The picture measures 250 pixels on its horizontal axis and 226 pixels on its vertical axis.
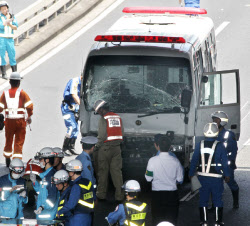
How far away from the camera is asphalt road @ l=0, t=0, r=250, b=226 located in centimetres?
1520

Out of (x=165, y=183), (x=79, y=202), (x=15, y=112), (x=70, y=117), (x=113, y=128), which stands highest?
(x=15, y=112)

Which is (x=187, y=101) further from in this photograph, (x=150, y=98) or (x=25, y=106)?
(x=25, y=106)

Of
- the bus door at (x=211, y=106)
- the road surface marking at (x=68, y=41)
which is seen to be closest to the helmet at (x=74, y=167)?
the bus door at (x=211, y=106)

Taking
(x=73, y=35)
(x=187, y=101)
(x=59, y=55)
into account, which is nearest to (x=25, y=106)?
(x=187, y=101)

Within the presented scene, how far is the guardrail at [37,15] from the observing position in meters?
25.6

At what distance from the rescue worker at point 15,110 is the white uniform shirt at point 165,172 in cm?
475

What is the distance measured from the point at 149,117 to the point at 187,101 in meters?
0.83

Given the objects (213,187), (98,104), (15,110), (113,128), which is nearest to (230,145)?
(213,187)

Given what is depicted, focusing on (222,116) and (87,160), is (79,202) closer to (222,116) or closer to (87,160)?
(87,160)

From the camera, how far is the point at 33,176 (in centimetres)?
1329

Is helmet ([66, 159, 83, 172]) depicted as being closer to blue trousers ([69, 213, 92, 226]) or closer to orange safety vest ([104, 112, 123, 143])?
blue trousers ([69, 213, 92, 226])

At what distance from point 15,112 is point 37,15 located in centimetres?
968

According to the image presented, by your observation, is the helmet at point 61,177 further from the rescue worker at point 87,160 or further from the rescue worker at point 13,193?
the rescue worker at point 87,160

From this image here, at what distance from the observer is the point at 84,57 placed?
997 inches
